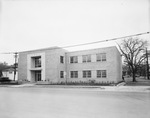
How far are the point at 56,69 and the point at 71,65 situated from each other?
3.69 metres

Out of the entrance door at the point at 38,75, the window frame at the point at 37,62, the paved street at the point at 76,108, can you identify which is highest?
the window frame at the point at 37,62

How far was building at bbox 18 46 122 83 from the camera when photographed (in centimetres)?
2702

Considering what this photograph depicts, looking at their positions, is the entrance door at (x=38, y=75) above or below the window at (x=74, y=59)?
below

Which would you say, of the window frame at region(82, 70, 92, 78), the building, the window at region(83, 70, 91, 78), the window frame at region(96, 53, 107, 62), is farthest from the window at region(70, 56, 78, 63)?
the window frame at region(96, 53, 107, 62)

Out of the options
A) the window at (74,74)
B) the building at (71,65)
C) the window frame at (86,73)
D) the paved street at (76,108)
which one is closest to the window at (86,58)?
the building at (71,65)

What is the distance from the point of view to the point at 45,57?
3084 cm

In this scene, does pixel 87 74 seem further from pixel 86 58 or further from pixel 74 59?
pixel 74 59

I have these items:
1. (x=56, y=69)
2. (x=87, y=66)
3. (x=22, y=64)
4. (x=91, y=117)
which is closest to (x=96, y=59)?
(x=87, y=66)

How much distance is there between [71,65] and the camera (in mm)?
31016

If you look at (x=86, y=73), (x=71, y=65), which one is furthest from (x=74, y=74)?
(x=86, y=73)

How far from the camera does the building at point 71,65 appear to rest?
2702 cm

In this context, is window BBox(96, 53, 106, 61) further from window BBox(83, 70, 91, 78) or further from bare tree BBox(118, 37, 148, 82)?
bare tree BBox(118, 37, 148, 82)

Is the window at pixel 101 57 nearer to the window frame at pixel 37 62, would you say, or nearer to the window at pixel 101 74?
the window at pixel 101 74

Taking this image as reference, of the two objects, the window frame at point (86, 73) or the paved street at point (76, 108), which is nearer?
the paved street at point (76, 108)
